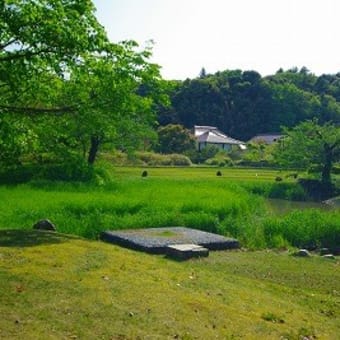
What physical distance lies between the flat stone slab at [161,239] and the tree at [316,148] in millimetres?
24307

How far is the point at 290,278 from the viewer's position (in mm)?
11031

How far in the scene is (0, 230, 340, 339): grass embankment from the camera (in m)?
6.51

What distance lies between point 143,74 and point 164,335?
7.35m

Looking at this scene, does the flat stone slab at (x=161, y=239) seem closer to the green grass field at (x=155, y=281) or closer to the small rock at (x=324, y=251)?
the green grass field at (x=155, y=281)

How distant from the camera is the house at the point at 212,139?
2982 inches

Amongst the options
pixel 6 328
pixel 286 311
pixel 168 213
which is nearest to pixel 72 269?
pixel 6 328

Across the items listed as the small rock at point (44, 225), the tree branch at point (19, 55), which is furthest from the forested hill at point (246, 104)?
the tree branch at point (19, 55)

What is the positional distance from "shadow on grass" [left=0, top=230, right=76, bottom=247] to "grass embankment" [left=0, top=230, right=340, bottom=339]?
0.02 meters

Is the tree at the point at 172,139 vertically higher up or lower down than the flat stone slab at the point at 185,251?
higher up

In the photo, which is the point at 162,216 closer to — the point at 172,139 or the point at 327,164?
the point at 327,164

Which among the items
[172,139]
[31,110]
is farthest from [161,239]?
[172,139]

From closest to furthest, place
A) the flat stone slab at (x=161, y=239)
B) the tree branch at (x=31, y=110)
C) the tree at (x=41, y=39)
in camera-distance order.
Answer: the tree at (x=41, y=39) < the tree branch at (x=31, y=110) < the flat stone slab at (x=161, y=239)

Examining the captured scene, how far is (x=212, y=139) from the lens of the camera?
3027 inches

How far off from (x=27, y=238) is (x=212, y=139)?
219ft
